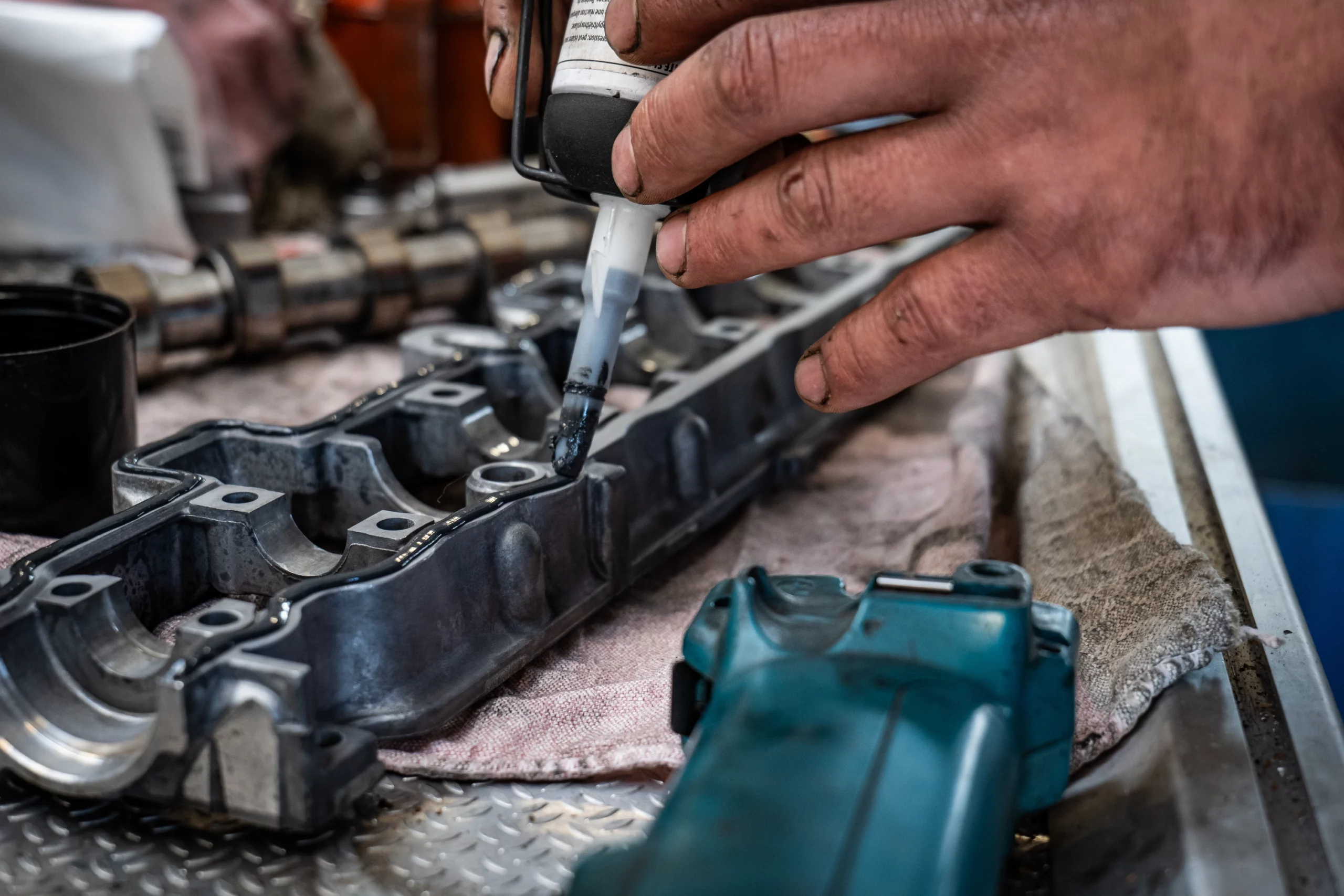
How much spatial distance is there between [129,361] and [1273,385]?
2.89 m

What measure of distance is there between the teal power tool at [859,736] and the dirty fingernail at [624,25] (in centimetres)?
34

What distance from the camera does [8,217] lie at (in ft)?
6.02

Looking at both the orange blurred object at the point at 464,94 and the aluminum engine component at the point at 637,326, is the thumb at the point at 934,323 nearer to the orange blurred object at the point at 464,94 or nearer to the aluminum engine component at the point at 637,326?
the aluminum engine component at the point at 637,326

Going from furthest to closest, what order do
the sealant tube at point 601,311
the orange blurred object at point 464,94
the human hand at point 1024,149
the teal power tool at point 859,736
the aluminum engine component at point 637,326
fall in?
1. the orange blurred object at point 464,94
2. the aluminum engine component at point 637,326
3. the sealant tube at point 601,311
4. the human hand at point 1024,149
5. the teal power tool at point 859,736

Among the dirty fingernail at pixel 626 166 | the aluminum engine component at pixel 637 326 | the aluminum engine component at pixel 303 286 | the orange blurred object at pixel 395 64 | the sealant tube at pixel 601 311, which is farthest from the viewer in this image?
the orange blurred object at pixel 395 64

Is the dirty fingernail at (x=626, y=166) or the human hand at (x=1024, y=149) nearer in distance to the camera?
the human hand at (x=1024, y=149)

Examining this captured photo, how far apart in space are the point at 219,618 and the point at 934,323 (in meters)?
0.48

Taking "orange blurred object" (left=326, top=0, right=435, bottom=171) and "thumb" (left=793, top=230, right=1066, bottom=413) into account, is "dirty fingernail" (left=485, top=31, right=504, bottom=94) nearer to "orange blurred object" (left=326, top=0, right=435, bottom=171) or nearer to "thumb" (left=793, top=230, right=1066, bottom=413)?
"thumb" (left=793, top=230, right=1066, bottom=413)

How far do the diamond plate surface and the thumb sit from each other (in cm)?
31

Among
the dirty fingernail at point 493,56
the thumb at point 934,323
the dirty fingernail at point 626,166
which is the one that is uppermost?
the dirty fingernail at point 493,56

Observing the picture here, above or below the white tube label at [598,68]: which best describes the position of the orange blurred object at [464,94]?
below

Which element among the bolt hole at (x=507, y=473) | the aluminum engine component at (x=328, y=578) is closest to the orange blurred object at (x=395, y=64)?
the aluminum engine component at (x=328, y=578)

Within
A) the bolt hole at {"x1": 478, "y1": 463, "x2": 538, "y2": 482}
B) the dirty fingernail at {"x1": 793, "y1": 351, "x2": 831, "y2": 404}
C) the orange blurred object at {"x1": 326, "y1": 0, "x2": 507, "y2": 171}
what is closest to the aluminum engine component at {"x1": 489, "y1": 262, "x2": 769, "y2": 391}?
the bolt hole at {"x1": 478, "y1": 463, "x2": 538, "y2": 482}

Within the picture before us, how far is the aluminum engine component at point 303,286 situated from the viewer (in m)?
1.49
